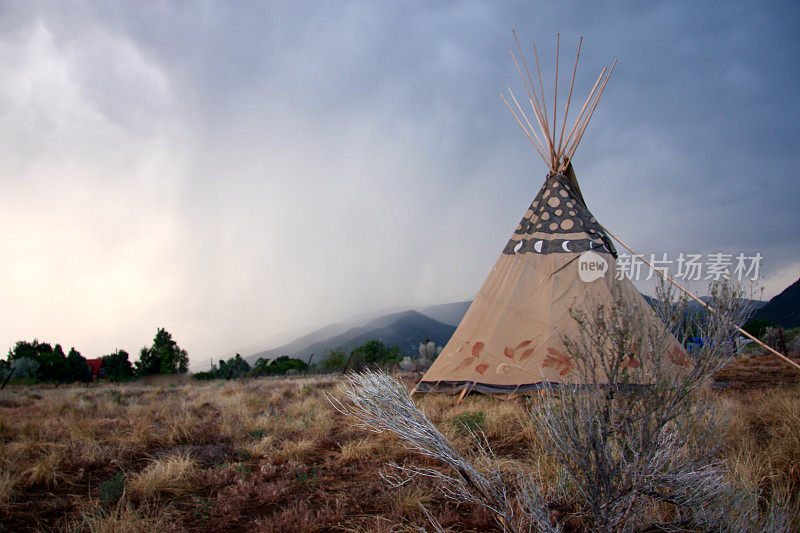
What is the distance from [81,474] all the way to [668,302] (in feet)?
14.6

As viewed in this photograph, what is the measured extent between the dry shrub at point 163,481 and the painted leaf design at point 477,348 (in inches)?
146

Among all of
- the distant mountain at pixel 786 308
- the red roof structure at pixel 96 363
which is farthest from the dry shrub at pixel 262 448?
the distant mountain at pixel 786 308

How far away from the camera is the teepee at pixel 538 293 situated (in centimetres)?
551

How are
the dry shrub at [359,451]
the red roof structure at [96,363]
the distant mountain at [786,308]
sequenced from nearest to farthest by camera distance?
the dry shrub at [359,451]
the distant mountain at [786,308]
the red roof structure at [96,363]

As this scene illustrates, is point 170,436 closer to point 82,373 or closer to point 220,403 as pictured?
point 220,403

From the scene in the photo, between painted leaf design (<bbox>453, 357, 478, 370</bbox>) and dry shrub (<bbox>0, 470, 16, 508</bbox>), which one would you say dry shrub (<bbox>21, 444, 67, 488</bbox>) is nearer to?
dry shrub (<bbox>0, 470, 16, 508</bbox>)


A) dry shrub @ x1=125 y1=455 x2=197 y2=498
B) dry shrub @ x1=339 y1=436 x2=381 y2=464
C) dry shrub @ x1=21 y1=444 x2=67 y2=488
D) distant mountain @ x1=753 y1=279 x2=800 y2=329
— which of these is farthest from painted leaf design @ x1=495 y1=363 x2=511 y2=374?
distant mountain @ x1=753 y1=279 x2=800 y2=329

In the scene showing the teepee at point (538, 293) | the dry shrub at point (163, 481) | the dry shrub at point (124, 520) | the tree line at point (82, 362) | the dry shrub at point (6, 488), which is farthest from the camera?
the tree line at point (82, 362)

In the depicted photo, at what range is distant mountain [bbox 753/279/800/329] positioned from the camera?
29531 millimetres

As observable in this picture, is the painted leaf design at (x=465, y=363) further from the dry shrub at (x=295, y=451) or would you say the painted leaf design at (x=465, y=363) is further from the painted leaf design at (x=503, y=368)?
the dry shrub at (x=295, y=451)

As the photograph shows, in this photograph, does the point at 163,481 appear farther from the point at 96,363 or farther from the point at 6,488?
the point at 96,363

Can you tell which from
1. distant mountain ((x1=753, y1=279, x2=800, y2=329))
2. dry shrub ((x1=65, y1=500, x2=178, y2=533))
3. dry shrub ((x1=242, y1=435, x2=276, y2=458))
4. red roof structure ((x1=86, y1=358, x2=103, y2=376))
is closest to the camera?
dry shrub ((x1=65, y1=500, x2=178, y2=533))

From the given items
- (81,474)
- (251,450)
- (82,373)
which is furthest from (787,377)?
(82,373)

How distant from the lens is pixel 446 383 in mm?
5980
